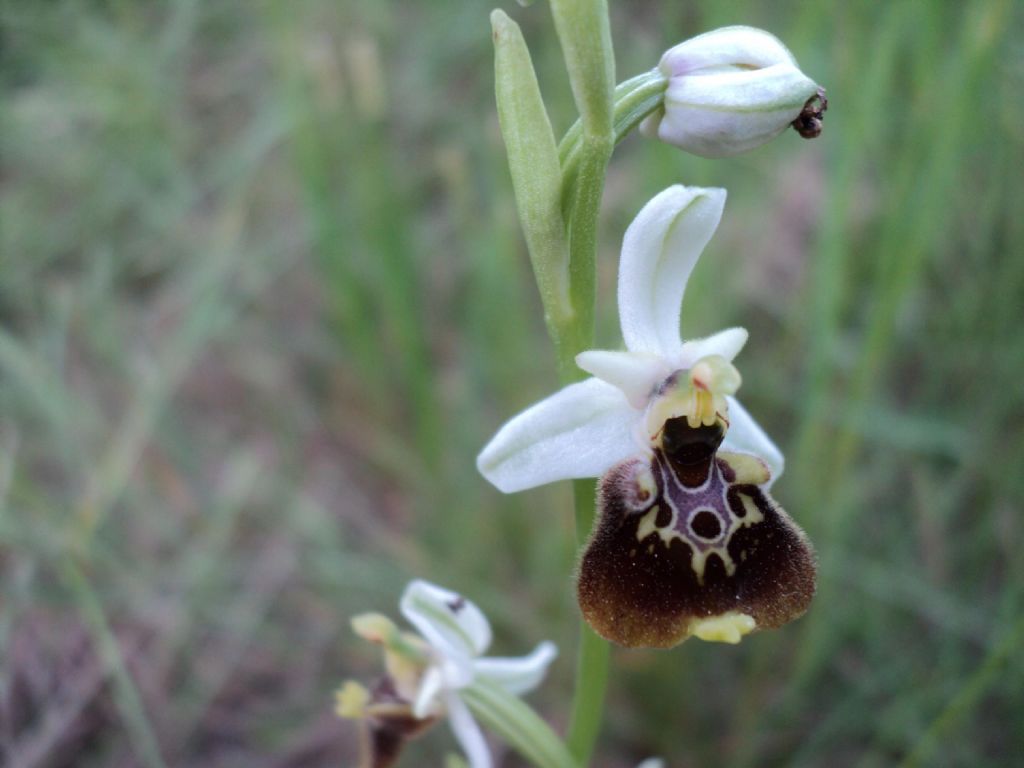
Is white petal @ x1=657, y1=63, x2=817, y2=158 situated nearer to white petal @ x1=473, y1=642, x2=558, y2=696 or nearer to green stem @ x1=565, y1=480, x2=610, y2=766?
green stem @ x1=565, y1=480, x2=610, y2=766

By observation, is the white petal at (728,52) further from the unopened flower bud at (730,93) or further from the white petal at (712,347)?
the white petal at (712,347)

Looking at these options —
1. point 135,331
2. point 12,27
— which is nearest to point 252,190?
point 135,331

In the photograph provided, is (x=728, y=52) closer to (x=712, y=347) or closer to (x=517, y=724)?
(x=712, y=347)

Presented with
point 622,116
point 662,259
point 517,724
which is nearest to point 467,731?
point 517,724

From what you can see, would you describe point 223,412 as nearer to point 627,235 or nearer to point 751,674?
point 751,674

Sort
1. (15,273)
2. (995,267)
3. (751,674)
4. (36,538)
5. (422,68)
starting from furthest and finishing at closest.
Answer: (422,68) → (15,273) → (995,267) → (751,674) → (36,538)
